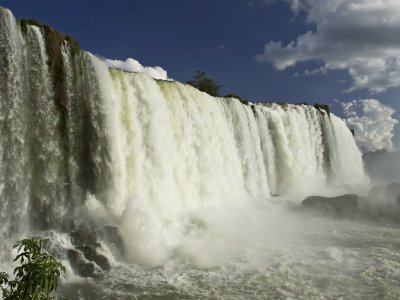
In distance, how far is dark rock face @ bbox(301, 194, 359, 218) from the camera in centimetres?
2419

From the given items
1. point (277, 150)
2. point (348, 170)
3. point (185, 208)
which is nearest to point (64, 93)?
point (185, 208)

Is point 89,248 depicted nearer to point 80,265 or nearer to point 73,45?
point 80,265

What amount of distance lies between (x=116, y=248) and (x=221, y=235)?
5.21 meters

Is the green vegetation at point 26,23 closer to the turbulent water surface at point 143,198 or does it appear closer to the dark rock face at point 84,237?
the turbulent water surface at point 143,198

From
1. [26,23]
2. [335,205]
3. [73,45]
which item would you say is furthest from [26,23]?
[335,205]

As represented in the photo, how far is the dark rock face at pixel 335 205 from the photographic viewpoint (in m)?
24.2

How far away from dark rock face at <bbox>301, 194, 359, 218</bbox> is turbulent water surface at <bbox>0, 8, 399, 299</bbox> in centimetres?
107

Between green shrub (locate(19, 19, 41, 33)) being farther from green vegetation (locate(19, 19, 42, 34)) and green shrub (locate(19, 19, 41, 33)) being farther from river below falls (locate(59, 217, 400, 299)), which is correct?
river below falls (locate(59, 217, 400, 299))

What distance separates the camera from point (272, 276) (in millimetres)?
13500

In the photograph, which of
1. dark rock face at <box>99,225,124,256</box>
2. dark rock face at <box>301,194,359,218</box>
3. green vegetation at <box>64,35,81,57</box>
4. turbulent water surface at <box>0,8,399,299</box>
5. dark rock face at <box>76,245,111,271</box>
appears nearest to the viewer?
turbulent water surface at <box>0,8,399,299</box>

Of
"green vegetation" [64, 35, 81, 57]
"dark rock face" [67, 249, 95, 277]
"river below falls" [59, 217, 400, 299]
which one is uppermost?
"green vegetation" [64, 35, 81, 57]

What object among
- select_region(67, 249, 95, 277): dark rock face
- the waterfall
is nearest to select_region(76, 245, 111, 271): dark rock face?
select_region(67, 249, 95, 277): dark rock face

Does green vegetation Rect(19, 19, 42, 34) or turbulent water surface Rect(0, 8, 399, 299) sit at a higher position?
green vegetation Rect(19, 19, 42, 34)

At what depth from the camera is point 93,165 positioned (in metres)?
16.8
